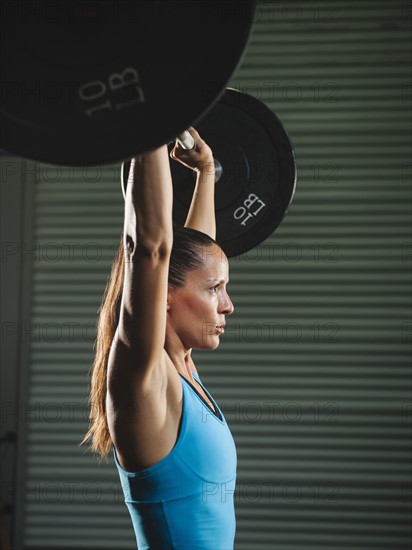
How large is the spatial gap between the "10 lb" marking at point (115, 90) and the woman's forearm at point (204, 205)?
35.5 inches

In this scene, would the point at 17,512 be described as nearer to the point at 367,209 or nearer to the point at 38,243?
the point at 38,243

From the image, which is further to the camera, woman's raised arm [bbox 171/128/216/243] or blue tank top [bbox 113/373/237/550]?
woman's raised arm [bbox 171/128/216/243]

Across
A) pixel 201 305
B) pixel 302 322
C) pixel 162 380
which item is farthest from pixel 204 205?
pixel 302 322

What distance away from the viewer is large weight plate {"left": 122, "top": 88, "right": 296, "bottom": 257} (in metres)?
1.97

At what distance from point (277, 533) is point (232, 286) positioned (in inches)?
48.4

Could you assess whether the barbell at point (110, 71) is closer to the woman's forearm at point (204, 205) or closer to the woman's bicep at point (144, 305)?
the woman's bicep at point (144, 305)

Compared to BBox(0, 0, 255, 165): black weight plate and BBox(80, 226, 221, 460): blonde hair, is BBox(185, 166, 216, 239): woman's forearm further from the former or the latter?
BBox(0, 0, 255, 165): black weight plate

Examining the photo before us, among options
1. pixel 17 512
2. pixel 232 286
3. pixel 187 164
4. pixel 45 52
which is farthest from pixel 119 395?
pixel 17 512

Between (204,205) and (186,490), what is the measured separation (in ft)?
2.72

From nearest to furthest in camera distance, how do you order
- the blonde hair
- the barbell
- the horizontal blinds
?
the barbell < the blonde hair < the horizontal blinds

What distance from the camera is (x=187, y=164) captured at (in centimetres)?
192

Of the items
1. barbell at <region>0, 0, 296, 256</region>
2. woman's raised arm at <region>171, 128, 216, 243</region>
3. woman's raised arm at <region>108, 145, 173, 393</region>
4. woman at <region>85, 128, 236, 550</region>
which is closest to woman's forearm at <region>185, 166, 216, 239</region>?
woman's raised arm at <region>171, 128, 216, 243</region>

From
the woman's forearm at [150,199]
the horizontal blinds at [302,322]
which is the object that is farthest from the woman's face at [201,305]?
the horizontal blinds at [302,322]

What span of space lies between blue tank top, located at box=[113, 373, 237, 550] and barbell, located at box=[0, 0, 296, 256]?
604mm
